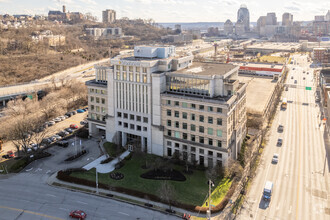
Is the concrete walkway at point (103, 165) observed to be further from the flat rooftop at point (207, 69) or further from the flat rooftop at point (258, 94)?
the flat rooftop at point (258, 94)

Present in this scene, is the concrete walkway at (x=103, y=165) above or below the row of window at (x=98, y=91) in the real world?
below

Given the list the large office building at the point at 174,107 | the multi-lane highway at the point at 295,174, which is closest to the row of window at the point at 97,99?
the large office building at the point at 174,107

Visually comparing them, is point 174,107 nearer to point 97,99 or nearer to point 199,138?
point 199,138

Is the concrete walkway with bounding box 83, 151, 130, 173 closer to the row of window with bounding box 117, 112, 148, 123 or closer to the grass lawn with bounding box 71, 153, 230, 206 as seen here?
the grass lawn with bounding box 71, 153, 230, 206

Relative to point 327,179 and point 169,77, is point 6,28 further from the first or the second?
point 327,179

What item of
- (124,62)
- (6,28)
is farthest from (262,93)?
(6,28)

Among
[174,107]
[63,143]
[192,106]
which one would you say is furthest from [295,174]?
[63,143]

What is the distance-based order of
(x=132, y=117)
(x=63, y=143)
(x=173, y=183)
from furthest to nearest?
1. (x=63, y=143)
2. (x=132, y=117)
3. (x=173, y=183)
